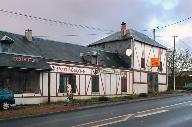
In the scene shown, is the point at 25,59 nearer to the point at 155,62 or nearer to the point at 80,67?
the point at 80,67

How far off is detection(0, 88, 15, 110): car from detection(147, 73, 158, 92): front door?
24.5 m

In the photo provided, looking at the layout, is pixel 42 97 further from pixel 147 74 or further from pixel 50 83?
pixel 147 74

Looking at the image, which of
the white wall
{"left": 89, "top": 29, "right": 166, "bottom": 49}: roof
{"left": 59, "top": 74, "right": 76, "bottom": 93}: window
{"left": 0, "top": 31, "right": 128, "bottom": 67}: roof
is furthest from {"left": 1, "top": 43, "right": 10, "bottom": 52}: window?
the white wall

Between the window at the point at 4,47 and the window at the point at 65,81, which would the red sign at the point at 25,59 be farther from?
the window at the point at 65,81

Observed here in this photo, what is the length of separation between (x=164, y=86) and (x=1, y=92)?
3024 centimetres

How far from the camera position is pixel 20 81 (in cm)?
3091

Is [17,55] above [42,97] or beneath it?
above

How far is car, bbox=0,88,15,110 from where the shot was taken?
87.1 feet

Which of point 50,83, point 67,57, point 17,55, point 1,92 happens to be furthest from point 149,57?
point 1,92

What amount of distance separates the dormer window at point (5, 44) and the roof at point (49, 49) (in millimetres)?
541

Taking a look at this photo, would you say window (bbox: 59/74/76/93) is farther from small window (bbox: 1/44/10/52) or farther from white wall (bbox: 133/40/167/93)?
white wall (bbox: 133/40/167/93)

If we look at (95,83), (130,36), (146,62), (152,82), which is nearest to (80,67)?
(95,83)

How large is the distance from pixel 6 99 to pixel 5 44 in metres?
5.64

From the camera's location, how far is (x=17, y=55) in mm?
30453
